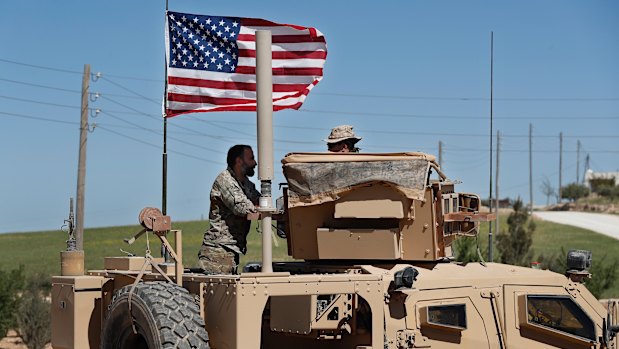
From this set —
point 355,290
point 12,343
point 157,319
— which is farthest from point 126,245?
point 157,319

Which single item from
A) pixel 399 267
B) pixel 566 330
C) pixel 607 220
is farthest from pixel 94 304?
pixel 607 220

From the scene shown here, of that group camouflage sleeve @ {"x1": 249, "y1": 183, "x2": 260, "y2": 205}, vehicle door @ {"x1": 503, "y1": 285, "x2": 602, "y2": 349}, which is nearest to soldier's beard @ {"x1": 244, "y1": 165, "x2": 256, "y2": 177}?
camouflage sleeve @ {"x1": 249, "y1": 183, "x2": 260, "y2": 205}

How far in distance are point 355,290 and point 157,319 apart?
1.49m

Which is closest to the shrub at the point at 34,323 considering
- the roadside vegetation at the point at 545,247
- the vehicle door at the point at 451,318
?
the roadside vegetation at the point at 545,247

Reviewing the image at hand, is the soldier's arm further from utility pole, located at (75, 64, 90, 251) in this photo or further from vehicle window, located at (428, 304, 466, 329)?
utility pole, located at (75, 64, 90, 251)

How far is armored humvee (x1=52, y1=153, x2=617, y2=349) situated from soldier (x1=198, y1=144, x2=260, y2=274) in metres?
0.39

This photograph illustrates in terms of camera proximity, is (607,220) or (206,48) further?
(607,220)

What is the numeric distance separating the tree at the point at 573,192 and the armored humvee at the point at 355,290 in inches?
3769

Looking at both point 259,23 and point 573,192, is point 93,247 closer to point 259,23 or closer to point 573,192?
point 259,23

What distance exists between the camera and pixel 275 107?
1144 cm

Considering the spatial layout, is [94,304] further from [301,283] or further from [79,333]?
[301,283]

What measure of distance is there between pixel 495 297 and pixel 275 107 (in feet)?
11.7

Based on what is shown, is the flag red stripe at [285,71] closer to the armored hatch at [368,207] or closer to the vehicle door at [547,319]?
the armored hatch at [368,207]

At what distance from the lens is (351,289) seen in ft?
26.2
